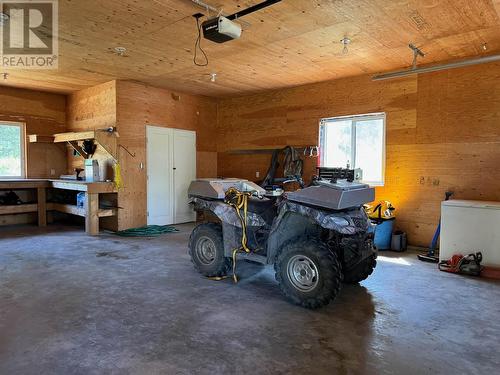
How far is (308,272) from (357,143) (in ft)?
11.8

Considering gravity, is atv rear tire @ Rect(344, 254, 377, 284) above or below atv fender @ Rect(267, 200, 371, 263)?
below

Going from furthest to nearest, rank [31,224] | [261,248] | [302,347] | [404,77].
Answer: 1. [31,224]
2. [404,77]
3. [261,248]
4. [302,347]

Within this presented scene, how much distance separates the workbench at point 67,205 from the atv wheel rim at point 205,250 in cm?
303

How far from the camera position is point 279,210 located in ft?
11.3

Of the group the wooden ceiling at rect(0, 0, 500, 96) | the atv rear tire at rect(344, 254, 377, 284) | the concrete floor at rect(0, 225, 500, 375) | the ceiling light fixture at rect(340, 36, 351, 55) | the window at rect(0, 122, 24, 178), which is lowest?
the concrete floor at rect(0, 225, 500, 375)

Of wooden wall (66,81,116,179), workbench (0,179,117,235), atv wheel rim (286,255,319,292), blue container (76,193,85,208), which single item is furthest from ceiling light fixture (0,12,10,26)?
atv wheel rim (286,255,319,292)

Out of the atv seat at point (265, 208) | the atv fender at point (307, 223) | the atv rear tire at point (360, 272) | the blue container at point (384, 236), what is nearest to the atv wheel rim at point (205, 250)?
the atv seat at point (265, 208)

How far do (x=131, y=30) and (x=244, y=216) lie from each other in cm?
257

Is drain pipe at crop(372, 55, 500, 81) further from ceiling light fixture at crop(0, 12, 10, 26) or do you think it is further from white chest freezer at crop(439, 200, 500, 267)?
ceiling light fixture at crop(0, 12, 10, 26)

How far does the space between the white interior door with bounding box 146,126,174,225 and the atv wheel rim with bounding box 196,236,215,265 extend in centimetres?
335

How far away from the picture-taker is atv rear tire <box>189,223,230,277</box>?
3.85 m

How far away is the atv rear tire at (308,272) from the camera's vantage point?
298cm

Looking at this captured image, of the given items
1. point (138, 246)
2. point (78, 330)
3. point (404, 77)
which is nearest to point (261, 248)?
point (78, 330)

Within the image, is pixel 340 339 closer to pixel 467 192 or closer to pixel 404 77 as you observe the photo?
pixel 467 192
